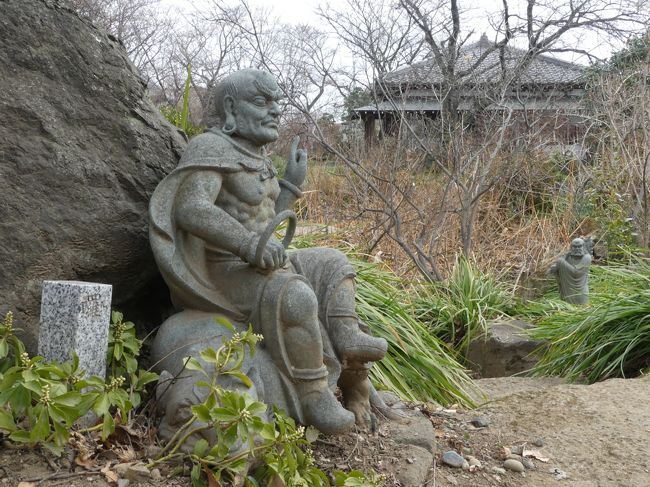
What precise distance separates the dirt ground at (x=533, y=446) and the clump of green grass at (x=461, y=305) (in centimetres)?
181

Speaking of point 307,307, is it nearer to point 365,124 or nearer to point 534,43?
point 534,43

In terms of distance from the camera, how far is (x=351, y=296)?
9.29ft

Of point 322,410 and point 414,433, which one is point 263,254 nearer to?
point 322,410

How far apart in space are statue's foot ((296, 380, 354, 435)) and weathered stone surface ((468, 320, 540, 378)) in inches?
144

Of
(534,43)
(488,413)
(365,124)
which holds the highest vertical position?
(534,43)

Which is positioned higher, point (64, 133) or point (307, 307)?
point (64, 133)

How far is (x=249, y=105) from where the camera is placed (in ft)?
9.09

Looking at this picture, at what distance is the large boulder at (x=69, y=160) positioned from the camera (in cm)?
266

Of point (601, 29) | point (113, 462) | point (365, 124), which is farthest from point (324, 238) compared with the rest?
point (601, 29)

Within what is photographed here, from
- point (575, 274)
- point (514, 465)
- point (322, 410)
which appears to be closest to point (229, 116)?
point (322, 410)

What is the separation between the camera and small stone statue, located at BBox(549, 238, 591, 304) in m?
6.81

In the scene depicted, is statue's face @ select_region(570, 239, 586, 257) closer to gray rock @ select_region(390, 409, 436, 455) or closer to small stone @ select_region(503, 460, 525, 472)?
small stone @ select_region(503, 460, 525, 472)

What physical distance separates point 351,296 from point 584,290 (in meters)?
4.75

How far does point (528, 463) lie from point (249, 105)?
2.04 meters
